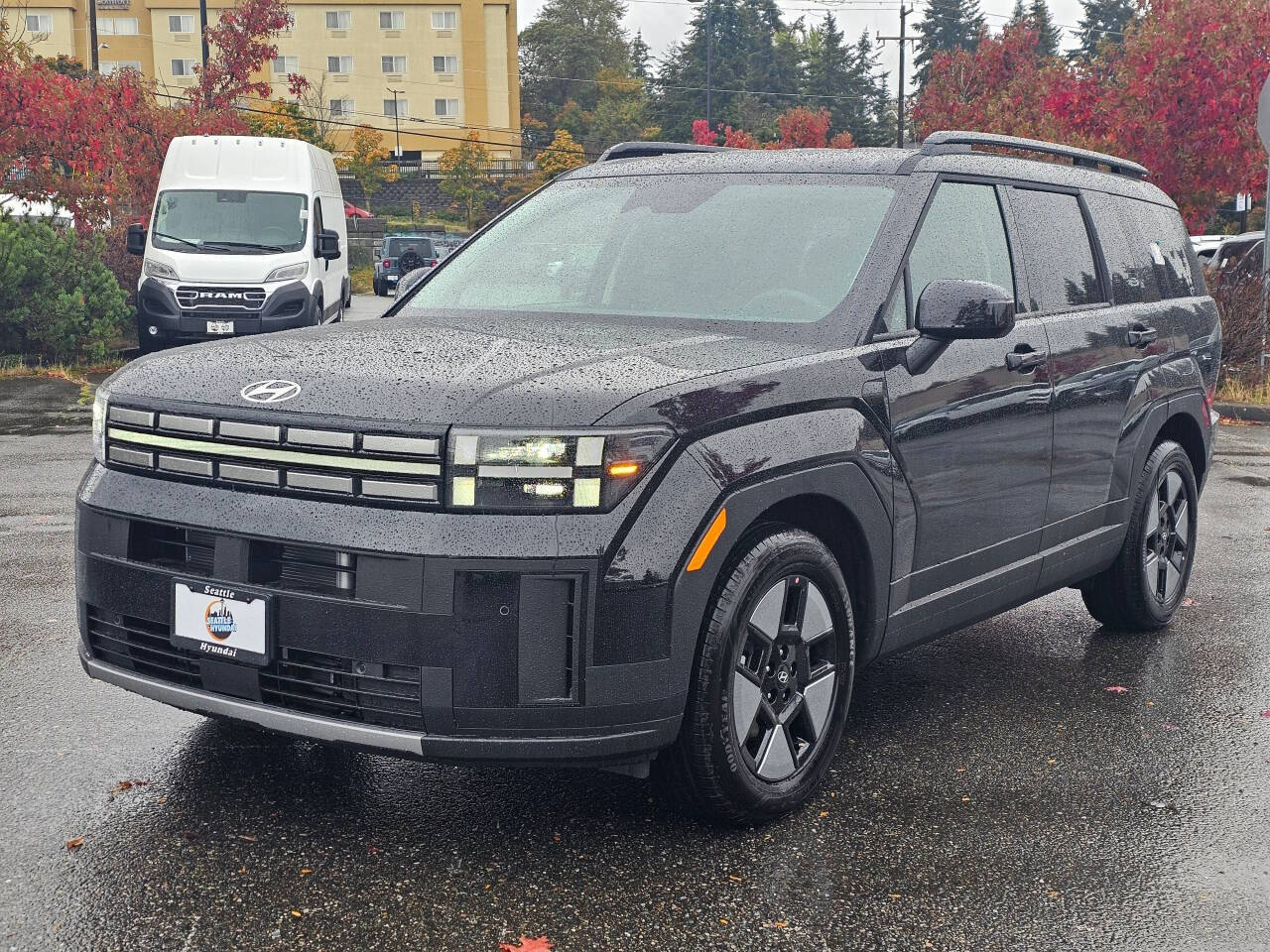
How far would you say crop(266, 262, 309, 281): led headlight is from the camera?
17531mm

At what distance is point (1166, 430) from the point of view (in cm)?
629

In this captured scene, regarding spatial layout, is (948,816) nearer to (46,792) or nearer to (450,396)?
(450,396)

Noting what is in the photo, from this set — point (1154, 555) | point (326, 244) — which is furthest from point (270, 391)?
point (326, 244)

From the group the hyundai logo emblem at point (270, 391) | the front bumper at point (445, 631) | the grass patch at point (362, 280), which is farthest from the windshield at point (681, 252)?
the grass patch at point (362, 280)

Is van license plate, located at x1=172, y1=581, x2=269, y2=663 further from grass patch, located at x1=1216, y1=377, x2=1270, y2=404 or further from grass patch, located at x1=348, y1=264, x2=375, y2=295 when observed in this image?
grass patch, located at x1=348, y1=264, x2=375, y2=295

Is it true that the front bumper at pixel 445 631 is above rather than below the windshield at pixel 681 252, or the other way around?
below

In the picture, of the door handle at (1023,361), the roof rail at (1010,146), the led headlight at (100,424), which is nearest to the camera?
the led headlight at (100,424)

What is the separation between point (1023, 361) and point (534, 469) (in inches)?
84.2

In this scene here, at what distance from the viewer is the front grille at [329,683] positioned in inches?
140

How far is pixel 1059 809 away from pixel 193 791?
2.48 m

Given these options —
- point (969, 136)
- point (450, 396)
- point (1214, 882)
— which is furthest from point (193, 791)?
point (969, 136)

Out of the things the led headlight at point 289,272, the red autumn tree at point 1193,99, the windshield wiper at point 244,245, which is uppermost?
the red autumn tree at point 1193,99

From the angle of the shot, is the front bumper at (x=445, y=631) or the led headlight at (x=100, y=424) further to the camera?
the led headlight at (x=100, y=424)

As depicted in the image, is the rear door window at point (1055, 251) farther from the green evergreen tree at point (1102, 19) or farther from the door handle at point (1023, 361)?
the green evergreen tree at point (1102, 19)
